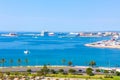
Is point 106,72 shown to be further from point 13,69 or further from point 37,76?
point 13,69

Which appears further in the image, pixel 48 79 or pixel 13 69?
pixel 13 69

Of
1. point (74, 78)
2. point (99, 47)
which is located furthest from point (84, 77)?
point (99, 47)

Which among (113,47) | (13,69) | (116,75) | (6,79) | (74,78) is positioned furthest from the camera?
(113,47)

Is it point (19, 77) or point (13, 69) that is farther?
point (13, 69)

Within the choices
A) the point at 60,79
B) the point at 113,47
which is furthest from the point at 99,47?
the point at 60,79

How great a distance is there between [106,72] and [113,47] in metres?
81.0

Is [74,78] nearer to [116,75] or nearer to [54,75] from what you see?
[54,75]

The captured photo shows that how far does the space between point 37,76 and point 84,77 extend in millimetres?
5390

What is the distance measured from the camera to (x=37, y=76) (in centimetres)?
3750

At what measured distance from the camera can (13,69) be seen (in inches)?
1769

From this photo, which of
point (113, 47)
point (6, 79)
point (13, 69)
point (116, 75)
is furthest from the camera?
point (113, 47)

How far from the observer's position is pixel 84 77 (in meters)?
37.9

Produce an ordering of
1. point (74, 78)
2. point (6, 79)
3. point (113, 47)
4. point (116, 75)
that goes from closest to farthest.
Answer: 1. point (6, 79)
2. point (74, 78)
3. point (116, 75)
4. point (113, 47)

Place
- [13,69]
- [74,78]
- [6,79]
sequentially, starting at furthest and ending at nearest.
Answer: [13,69] → [74,78] → [6,79]
